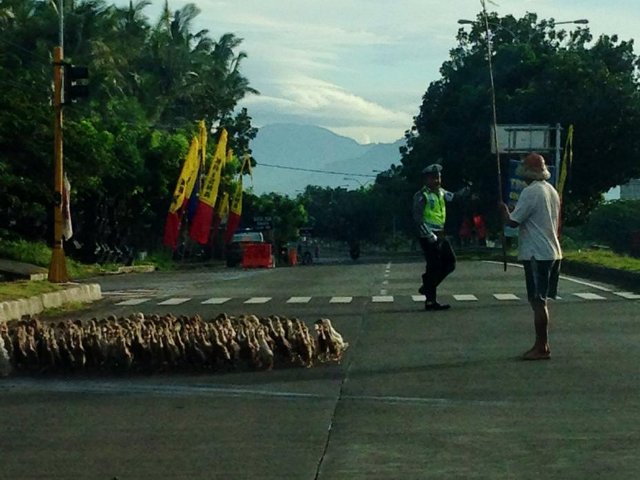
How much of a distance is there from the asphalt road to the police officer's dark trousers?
261 cm

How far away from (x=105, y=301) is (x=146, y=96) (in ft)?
152

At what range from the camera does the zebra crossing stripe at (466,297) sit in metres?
21.2

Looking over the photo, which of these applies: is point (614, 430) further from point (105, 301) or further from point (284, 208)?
point (284, 208)

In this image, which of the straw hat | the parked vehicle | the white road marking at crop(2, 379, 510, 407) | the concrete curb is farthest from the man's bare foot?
the parked vehicle

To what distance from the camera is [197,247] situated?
78250 millimetres

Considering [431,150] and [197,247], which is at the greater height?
[431,150]

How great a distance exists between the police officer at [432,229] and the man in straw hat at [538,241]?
5470 mm

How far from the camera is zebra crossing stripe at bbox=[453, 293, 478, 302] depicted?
21237mm

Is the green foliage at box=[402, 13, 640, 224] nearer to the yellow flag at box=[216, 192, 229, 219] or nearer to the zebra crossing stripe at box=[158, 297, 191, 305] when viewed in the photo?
the yellow flag at box=[216, 192, 229, 219]

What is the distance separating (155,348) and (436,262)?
292 inches

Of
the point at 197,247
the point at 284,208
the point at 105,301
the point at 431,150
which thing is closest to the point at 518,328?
the point at 105,301

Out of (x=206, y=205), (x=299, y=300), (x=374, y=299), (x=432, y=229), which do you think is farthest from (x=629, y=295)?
(x=206, y=205)

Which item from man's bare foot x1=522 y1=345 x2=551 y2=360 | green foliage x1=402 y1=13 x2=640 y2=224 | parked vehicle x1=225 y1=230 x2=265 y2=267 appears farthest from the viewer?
green foliage x1=402 y1=13 x2=640 y2=224

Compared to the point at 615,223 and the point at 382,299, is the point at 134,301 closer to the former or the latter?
the point at 382,299
